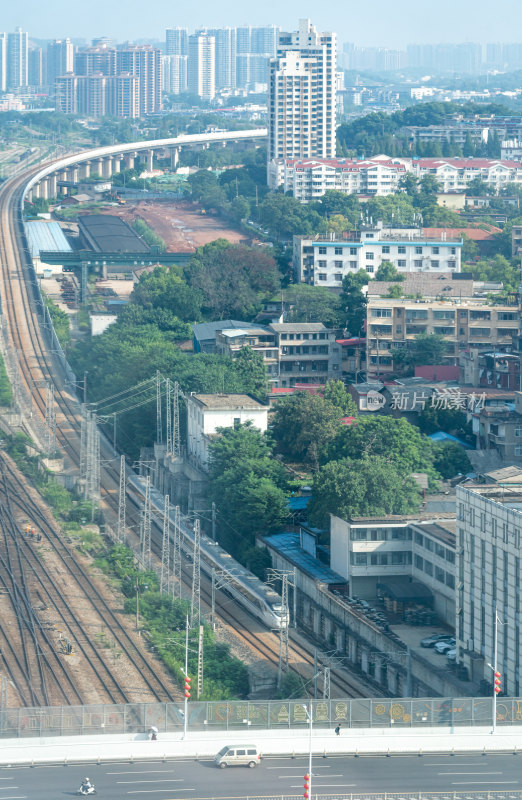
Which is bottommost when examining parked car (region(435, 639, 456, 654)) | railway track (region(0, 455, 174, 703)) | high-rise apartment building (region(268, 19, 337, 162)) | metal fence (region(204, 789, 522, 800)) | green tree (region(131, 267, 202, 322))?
railway track (region(0, 455, 174, 703))

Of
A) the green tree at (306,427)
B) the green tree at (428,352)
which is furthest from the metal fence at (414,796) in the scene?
the green tree at (428,352)

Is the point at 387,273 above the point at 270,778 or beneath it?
above

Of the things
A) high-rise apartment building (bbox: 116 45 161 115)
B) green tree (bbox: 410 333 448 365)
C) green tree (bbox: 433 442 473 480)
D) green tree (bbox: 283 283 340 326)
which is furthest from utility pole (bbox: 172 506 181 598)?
high-rise apartment building (bbox: 116 45 161 115)

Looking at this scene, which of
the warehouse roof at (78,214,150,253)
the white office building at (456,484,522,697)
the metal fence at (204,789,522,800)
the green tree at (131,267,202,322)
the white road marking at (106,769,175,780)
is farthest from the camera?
the warehouse roof at (78,214,150,253)

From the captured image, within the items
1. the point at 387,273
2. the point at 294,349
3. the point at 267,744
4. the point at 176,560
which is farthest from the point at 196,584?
the point at 387,273

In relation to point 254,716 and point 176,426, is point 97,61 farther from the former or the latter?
point 254,716

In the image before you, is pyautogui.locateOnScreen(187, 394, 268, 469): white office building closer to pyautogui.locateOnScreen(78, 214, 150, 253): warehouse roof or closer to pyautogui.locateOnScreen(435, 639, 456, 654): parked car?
pyautogui.locateOnScreen(435, 639, 456, 654): parked car

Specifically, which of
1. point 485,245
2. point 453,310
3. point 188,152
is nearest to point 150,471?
point 453,310

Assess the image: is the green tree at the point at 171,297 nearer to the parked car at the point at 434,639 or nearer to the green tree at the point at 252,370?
the green tree at the point at 252,370
